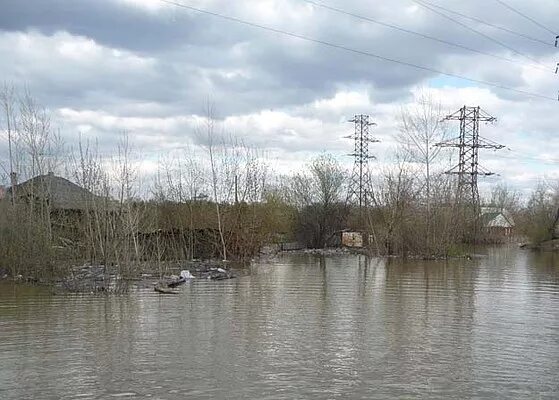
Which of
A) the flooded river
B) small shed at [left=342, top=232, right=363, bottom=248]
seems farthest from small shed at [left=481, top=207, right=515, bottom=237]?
the flooded river

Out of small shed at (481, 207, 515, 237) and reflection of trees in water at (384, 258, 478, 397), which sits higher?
small shed at (481, 207, 515, 237)

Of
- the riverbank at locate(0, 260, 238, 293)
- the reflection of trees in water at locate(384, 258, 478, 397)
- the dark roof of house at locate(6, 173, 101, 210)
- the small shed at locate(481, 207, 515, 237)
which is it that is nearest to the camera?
the reflection of trees in water at locate(384, 258, 478, 397)

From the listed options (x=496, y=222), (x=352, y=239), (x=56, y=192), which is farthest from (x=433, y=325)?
(x=496, y=222)

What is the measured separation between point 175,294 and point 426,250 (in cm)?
2624

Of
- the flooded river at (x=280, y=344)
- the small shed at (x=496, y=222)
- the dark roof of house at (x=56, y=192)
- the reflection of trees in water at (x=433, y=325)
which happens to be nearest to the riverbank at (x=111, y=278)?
the flooded river at (x=280, y=344)

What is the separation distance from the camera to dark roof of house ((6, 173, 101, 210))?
26.6 metres

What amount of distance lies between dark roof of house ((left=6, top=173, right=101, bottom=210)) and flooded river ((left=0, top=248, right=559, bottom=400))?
5.32 m

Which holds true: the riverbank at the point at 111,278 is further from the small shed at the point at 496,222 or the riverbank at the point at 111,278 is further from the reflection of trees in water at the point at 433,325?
the small shed at the point at 496,222

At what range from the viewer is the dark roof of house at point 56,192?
87.4 feet

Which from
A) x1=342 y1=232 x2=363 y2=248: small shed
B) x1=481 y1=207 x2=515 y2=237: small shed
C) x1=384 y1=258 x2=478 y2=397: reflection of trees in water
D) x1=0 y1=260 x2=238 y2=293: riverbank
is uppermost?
x1=481 y1=207 x2=515 y2=237: small shed

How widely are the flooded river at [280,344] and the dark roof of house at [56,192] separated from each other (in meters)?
5.32

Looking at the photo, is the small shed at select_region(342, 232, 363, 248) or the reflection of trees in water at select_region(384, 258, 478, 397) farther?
the small shed at select_region(342, 232, 363, 248)

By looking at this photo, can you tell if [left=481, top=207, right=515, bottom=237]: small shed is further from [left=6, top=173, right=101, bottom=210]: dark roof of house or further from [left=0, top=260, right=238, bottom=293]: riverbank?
[left=6, top=173, right=101, bottom=210]: dark roof of house

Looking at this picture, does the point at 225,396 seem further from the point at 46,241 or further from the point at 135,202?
the point at 135,202
